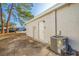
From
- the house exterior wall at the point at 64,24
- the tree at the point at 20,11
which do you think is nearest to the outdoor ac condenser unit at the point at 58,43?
the house exterior wall at the point at 64,24

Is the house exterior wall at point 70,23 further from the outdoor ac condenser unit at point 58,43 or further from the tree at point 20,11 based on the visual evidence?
the tree at point 20,11

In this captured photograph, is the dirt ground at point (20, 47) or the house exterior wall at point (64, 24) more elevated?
the house exterior wall at point (64, 24)

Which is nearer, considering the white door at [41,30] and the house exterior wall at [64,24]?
the house exterior wall at [64,24]

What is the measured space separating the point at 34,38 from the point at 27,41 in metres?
0.12

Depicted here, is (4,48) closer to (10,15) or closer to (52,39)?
(10,15)

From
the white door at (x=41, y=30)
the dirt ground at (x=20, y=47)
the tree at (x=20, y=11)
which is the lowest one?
the dirt ground at (x=20, y=47)

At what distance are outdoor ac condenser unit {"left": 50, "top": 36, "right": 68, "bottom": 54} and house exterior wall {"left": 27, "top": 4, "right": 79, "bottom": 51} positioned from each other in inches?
2.5

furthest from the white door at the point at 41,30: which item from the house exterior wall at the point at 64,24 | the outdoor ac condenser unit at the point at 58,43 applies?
the outdoor ac condenser unit at the point at 58,43

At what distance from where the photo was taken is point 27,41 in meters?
2.68

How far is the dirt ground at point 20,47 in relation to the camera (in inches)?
104

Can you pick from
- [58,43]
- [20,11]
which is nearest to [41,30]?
[58,43]

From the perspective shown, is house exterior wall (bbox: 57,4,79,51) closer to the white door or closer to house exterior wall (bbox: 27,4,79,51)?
house exterior wall (bbox: 27,4,79,51)

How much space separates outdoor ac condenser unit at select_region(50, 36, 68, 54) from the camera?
103 inches

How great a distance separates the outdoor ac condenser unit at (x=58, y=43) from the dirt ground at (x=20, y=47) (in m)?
0.09
